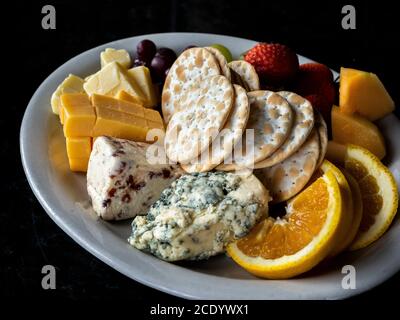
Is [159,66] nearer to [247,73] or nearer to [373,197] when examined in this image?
[247,73]

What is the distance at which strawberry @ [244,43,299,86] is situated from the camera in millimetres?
1736

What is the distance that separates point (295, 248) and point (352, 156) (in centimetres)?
36

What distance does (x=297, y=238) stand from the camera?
1.34 m

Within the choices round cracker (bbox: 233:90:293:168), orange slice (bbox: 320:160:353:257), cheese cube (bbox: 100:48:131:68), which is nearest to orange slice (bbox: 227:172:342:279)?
orange slice (bbox: 320:160:353:257)

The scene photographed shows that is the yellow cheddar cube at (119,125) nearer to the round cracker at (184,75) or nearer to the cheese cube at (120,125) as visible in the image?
the cheese cube at (120,125)

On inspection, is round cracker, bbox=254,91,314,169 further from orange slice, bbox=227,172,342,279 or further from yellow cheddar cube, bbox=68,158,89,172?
yellow cheddar cube, bbox=68,158,89,172

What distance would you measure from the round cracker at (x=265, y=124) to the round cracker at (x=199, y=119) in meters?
0.07

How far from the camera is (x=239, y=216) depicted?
1.38 meters

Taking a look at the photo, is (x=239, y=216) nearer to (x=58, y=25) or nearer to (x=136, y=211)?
(x=136, y=211)

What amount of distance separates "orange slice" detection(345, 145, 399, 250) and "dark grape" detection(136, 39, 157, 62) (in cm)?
79

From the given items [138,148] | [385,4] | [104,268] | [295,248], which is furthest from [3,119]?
[385,4]

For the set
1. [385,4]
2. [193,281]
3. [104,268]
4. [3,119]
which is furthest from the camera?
[385,4]

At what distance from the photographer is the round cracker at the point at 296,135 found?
4.85 feet

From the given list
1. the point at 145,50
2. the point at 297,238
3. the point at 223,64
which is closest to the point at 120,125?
the point at 223,64
